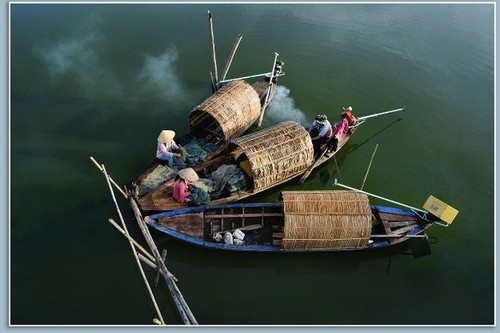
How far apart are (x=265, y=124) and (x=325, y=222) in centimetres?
427

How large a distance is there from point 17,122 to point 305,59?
863cm

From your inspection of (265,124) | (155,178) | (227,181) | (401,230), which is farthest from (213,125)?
(401,230)

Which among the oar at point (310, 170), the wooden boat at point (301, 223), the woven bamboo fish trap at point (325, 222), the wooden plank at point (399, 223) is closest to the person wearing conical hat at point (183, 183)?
the wooden boat at point (301, 223)

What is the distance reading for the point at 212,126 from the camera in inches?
451

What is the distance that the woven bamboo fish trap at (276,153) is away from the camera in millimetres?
9641

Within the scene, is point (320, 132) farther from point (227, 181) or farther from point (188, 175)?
point (188, 175)

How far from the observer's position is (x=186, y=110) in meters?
12.6

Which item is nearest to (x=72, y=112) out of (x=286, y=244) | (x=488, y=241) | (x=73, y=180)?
(x=73, y=180)

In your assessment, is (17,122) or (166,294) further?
(17,122)

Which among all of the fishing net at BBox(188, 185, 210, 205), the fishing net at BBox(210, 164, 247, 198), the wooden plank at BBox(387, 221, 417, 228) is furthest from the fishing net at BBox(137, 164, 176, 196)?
the wooden plank at BBox(387, 221, 417, 228)

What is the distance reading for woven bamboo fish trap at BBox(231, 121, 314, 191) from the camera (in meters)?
9.64

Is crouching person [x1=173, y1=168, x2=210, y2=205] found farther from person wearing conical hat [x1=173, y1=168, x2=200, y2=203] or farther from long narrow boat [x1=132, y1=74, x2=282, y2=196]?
long narrow boat [x1=132, y1=74, x2=282, y2=196]

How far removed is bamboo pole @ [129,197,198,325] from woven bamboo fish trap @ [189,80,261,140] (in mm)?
2712

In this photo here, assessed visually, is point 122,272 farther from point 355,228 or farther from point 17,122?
point 17,122
